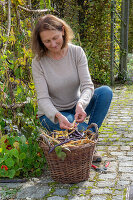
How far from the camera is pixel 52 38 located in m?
2.83

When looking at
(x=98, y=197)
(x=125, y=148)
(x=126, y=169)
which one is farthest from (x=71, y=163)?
(x=125, y=148)

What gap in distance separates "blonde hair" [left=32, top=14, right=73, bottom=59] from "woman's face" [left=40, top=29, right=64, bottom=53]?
0.12ft

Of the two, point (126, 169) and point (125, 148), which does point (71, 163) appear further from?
point (125, 148)

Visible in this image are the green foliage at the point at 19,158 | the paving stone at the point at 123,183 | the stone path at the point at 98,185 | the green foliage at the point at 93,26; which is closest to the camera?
the stone path at the point at 98,185

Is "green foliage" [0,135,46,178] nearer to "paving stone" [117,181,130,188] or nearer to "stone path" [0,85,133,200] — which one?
"stone path" [0,85,133,200]

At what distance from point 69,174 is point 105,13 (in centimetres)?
455

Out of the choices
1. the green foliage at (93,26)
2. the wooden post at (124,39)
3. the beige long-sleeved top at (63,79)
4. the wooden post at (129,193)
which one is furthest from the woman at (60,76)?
the wooden post at (124,39)

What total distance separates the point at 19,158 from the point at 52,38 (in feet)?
3.52

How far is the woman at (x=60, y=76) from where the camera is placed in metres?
2.88

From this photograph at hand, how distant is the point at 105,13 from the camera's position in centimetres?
641

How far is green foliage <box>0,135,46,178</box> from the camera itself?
266 cm

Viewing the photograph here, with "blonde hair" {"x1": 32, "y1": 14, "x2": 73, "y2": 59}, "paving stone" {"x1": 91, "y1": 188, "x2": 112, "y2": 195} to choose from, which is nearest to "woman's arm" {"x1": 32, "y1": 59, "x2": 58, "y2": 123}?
"blonde hair" {"x1": 32, "y1": 14, "x2": 73, "y2": 59}

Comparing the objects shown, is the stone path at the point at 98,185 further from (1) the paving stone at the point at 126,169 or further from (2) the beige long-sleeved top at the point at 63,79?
(2) the beige long-sleeved top at the point at 63,79

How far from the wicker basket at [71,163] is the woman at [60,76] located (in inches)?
16.1
